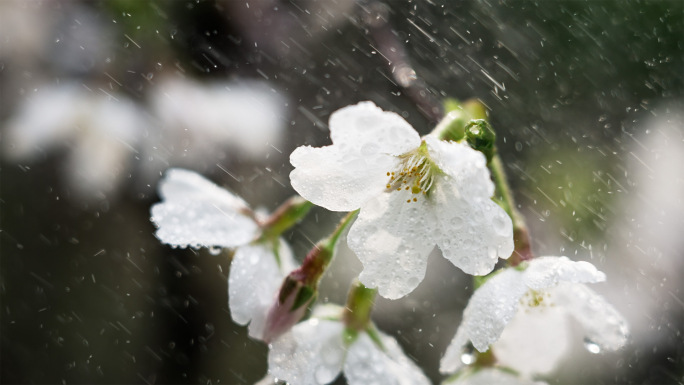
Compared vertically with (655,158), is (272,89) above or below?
below

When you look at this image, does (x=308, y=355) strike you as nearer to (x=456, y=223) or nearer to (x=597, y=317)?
(x=456, y=223)

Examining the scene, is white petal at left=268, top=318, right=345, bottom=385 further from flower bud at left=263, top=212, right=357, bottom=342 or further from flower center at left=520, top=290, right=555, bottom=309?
flower center at left=520, top=290, right=555, bottom=309

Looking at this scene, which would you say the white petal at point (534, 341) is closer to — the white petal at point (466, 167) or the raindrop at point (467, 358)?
the raindrop at point (467, 358)

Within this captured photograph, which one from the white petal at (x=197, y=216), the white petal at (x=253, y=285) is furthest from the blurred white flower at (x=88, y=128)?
the white petal at (x=253, y=285)

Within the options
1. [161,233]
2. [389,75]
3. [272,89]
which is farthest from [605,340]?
[272,89]

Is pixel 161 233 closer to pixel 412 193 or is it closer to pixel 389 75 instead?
pixel 412 193

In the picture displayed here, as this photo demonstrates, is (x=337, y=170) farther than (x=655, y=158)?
No
